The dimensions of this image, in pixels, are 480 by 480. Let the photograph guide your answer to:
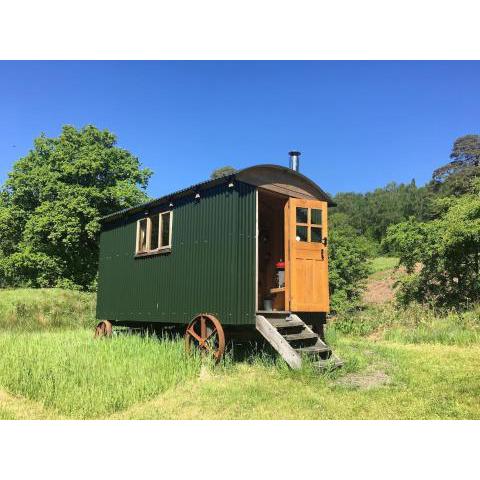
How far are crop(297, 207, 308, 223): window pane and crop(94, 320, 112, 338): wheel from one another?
6649mm

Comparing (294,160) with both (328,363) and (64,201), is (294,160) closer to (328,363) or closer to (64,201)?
(328,363)

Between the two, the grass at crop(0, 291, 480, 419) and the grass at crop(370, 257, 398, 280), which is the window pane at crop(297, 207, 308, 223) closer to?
the grass at crop(0, 291, 480, 419)

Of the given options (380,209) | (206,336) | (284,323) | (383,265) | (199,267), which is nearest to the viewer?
(284,323)

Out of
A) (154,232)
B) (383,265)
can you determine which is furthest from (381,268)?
(154,232)

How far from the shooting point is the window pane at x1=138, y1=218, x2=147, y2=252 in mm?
12293

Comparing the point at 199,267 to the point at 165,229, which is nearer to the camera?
the point at 199,267

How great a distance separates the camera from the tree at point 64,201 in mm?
26375

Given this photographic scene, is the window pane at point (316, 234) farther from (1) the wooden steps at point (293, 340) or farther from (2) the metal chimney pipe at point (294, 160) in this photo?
(2) the metal chimney pipe at point (294, 160)

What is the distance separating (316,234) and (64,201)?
65.6ft

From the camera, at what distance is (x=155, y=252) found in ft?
37.7

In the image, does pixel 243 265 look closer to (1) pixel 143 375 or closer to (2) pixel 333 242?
(1) pixel 143 375

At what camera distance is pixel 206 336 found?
370 inches

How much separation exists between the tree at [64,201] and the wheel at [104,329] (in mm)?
12901

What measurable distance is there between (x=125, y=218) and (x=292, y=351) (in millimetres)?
7092
